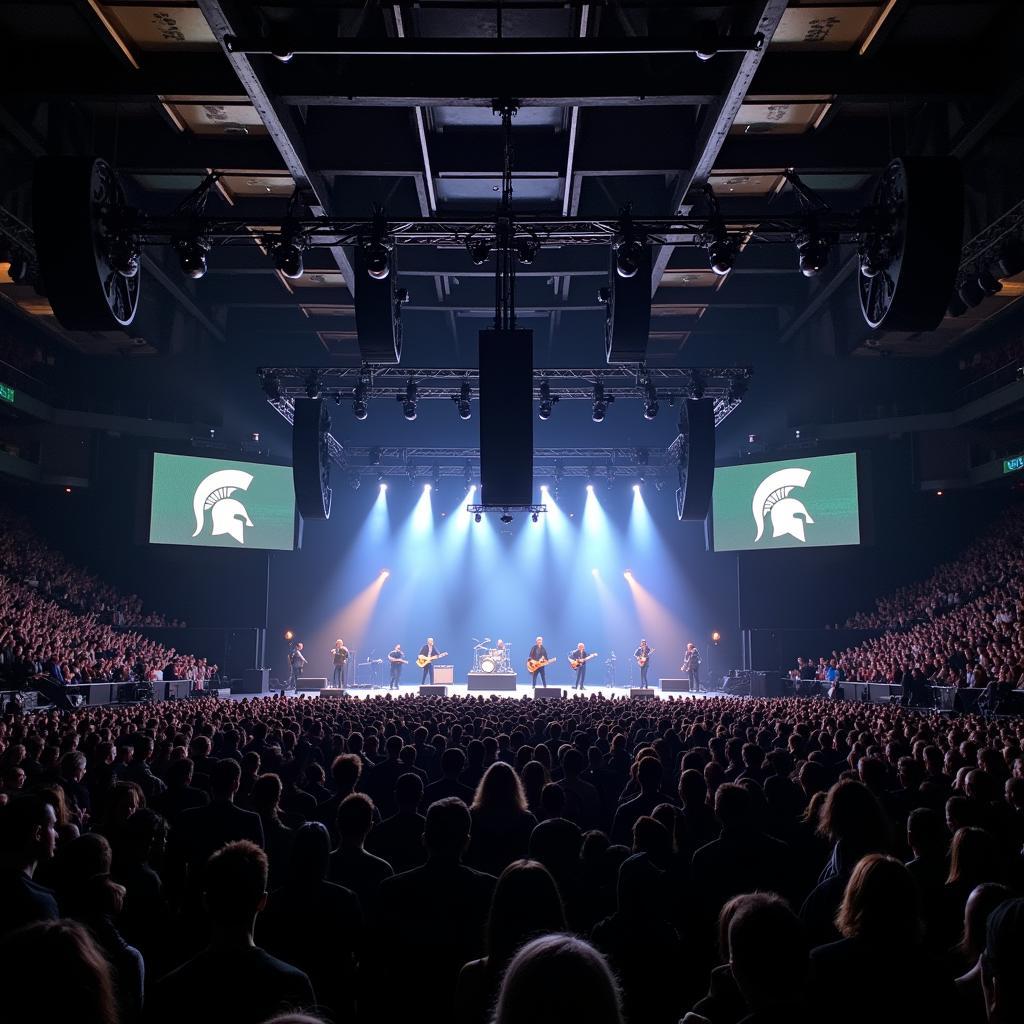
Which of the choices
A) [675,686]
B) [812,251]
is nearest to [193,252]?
[812,251]

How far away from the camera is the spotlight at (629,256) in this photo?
12.8m

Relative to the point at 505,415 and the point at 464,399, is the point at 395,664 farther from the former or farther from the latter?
the point at 505,415

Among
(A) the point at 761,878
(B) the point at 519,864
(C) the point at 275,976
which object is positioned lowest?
(A) the point at 761,878

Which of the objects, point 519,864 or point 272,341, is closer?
point 519,864

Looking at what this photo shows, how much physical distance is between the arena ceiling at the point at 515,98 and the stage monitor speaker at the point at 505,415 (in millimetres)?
3186

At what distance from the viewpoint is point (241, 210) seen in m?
17.7

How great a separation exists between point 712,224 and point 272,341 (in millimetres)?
18173

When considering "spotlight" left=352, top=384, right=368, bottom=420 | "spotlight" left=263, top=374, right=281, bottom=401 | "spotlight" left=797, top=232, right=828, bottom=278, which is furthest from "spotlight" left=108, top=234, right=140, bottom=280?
"spotlight" left=263, top=374, right=281, bottom=401

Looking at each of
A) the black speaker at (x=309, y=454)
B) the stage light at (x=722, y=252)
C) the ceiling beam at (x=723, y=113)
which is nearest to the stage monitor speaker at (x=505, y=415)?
the stage light at (x=722, y=252)

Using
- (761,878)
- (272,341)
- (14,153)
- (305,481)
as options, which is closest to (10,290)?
(14,153)

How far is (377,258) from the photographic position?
12.9 metres

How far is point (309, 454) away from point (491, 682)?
10.8m

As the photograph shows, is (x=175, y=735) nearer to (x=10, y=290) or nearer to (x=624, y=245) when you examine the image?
(x=624, y=245)

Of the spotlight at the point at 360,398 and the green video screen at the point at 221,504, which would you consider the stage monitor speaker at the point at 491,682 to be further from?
the spotlight at the point at 360,398
